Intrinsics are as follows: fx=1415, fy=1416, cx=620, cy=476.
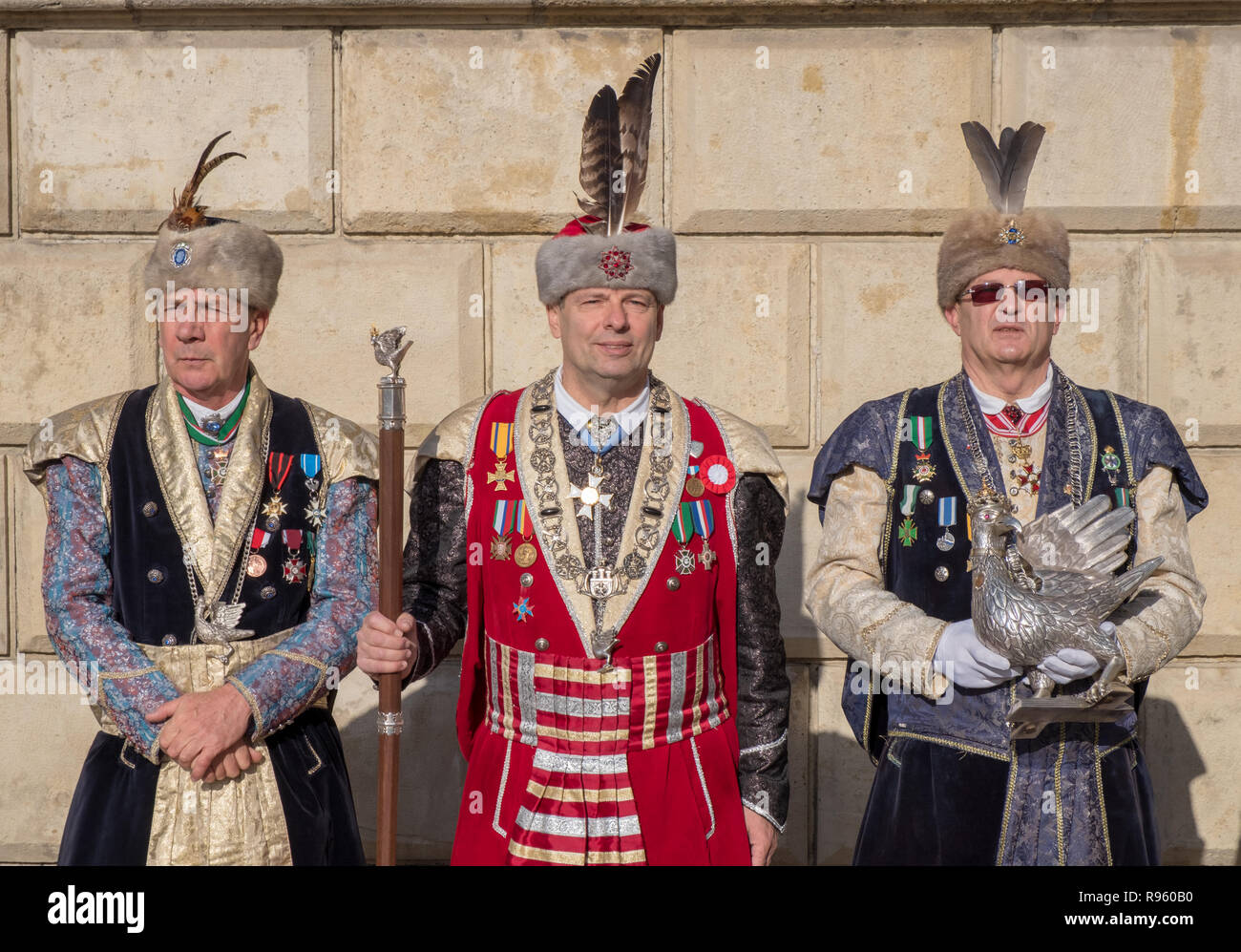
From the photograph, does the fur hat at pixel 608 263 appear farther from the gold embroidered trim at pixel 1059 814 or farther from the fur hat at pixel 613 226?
the gold embroidered trim at pixel 1059 814

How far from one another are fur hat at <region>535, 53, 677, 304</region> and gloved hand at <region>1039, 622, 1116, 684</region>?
133 cm

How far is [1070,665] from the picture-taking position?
11.1 feet

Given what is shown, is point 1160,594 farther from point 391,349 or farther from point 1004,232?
point 391,349

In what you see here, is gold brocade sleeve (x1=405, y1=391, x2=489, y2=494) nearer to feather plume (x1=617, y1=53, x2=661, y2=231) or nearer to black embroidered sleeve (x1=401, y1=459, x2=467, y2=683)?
black embroidered sleeve (x1=401, y1=459, x2=467, y2=683)

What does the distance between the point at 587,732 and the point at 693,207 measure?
2.50m

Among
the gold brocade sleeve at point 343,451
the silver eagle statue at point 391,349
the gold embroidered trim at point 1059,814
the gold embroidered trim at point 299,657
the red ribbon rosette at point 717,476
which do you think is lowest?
the gold embroidered trim at point 1059,814

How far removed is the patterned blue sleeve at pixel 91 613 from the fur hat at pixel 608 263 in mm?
1336

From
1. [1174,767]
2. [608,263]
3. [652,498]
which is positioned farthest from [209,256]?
[1174,767]

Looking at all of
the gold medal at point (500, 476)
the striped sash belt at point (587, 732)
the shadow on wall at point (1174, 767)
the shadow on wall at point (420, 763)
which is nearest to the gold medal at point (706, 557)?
the striped sash belt at point (587, 732)

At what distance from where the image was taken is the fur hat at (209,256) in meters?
3.80

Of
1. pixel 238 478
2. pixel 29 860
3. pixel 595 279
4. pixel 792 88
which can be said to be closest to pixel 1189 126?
pixel 792 88

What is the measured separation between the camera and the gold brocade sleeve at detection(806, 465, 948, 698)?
Answer: 11.5 feet

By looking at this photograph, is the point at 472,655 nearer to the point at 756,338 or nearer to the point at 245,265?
the point at 245,265

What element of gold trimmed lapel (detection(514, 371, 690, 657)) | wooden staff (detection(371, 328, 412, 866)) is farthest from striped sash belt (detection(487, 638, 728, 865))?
wooden staff (detection(371, 328, 412, 866))
